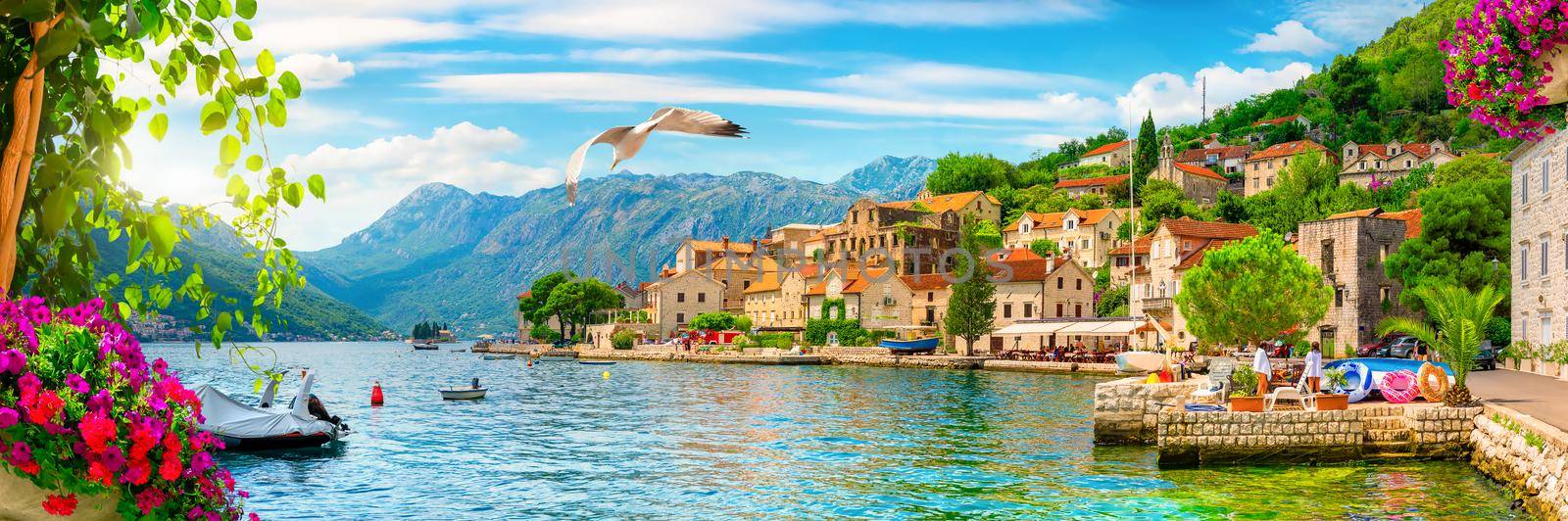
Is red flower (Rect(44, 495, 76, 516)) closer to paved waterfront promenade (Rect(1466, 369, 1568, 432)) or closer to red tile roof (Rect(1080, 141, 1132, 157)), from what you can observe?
paved waterfront promenade (Rect(1466, 369, 1568, 432))

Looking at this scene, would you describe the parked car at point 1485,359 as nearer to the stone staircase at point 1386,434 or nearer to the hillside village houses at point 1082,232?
the stone staircase at point 1386,434

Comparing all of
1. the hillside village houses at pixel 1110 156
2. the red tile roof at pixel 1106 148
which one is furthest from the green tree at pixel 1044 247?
the red tile roof at pixel 1106 148

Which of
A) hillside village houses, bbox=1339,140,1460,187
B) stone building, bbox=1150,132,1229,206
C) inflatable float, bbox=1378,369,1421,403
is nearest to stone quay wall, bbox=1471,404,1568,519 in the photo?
inflatable float, bbox=1378,369,1421,403

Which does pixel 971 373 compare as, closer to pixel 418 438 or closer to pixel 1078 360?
pixel 1078 360

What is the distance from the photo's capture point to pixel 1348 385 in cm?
2153

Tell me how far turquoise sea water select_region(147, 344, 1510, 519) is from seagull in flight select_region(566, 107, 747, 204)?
9.32 meters

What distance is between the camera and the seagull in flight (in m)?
8.62

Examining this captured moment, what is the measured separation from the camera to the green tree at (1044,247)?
99.9m

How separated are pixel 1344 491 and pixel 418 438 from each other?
22.5 meters

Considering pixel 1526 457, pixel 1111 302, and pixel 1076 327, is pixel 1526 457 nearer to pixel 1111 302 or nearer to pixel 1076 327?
pixel 1076 327

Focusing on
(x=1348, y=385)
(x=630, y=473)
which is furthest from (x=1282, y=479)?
(x=630, y=473)

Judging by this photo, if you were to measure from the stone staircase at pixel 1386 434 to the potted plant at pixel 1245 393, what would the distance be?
1.84m

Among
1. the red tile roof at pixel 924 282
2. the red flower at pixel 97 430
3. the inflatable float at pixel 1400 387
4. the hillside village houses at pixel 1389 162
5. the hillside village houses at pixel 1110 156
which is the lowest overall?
the inflatable float at pixel 1400 387

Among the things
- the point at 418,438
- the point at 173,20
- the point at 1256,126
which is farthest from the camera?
the point at 1256,126
